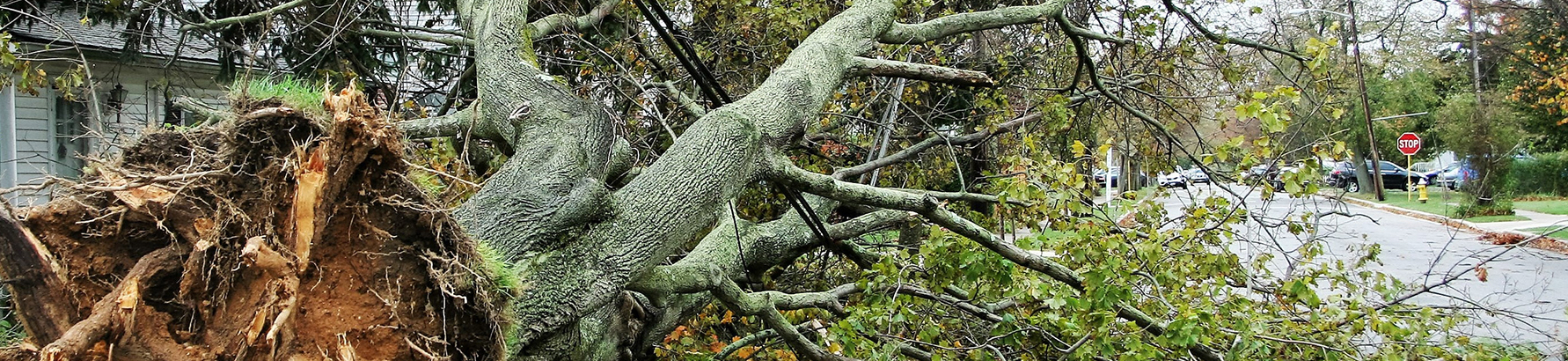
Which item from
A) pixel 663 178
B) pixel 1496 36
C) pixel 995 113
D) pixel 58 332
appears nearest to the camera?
pixel 58 332

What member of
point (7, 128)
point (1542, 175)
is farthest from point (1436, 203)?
point (7, 128)

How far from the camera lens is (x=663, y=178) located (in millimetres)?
3508

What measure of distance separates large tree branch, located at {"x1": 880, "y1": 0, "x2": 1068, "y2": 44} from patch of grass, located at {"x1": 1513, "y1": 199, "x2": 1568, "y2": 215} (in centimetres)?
2033

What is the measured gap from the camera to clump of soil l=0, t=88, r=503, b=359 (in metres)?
2.07

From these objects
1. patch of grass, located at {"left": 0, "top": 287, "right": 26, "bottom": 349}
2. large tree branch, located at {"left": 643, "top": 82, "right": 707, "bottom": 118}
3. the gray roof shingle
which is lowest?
patch of grass, located at {"left": 0, "top": 287, "right": 26, "bottom": 349}

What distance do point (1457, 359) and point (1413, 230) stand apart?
47.7 ft

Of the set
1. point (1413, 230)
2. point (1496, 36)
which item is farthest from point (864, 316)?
point (1496, 36)

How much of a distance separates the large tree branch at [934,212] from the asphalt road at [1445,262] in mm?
988

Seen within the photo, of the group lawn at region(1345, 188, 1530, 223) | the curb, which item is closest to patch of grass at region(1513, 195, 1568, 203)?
lawn at region(1345, 188, 1530, 223)

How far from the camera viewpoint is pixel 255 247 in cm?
204

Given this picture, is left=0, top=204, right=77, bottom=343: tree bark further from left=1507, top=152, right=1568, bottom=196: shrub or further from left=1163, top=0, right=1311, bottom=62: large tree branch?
left=1507, top=152, right=1568, bottom=196: shrub

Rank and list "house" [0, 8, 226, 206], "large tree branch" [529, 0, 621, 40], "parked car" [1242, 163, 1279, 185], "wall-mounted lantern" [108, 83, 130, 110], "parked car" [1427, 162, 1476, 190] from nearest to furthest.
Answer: "parked car" [1242, 163, 1279, 185]
"large tree branch" [529, 0, 621, 40]
"wall-mounted lantern" [108, 83, 130, 110]
"house" [0, 8, 226, 206]
"parked car" [1427, 162, 1476, 190]

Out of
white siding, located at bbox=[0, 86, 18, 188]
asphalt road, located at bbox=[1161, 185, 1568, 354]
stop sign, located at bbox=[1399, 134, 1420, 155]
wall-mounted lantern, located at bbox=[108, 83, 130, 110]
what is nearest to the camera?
asphalt road, located at bbox=[1161, 185, 1568, 354]

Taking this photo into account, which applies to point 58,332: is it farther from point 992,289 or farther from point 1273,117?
point 1273,117
